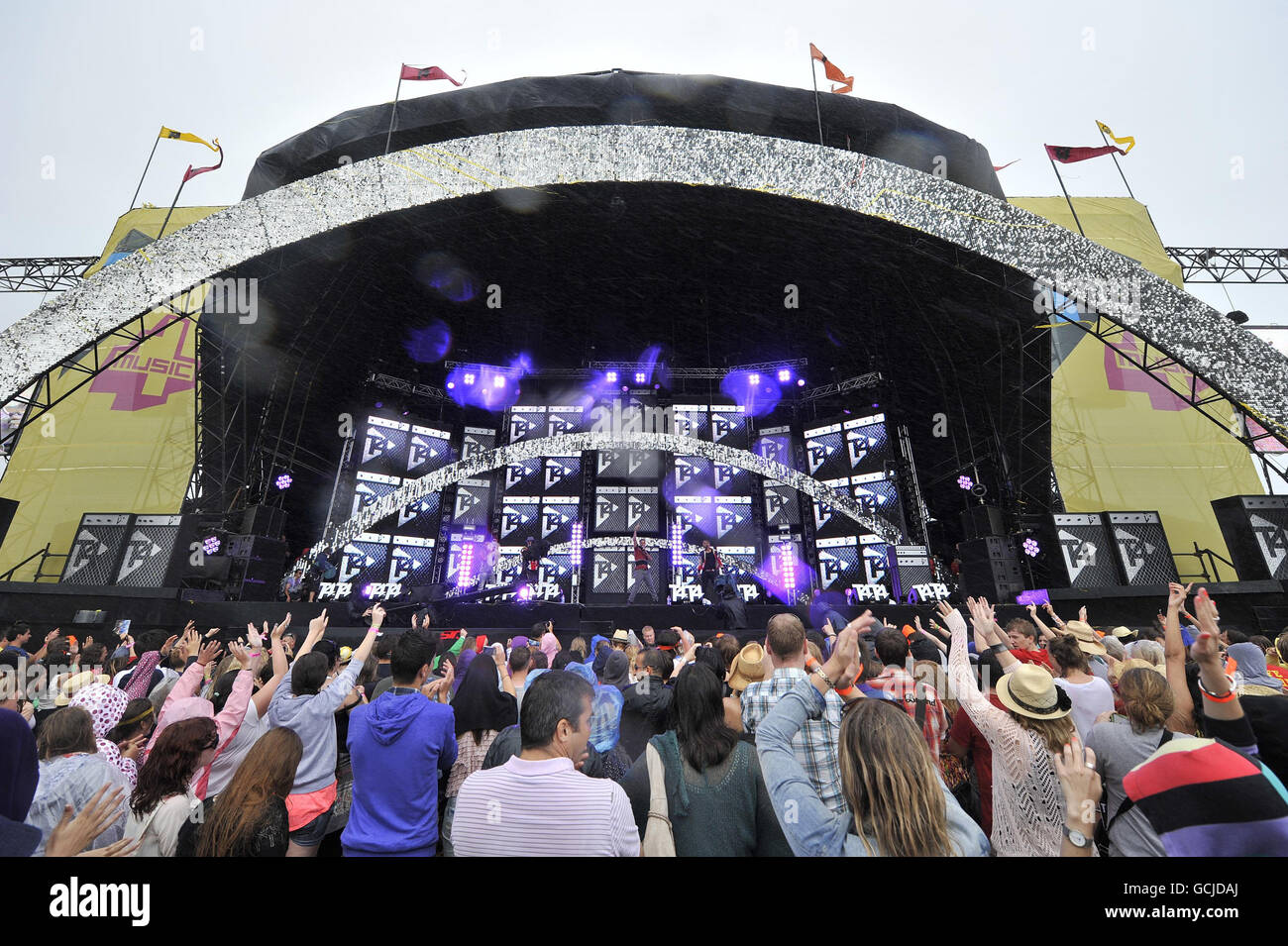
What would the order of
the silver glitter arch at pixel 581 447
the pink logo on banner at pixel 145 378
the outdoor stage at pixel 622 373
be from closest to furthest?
1. the outdoor stage at pixel 622 373
2. the silver glitter arch at pixel 581 447
3. the pink logo on banner at pixel 145 378

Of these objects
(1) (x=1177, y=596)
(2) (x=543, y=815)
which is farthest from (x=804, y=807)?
(1) (x=1177, y=596)

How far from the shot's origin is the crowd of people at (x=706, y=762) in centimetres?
177

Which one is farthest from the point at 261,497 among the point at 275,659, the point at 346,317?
the point at 275,659

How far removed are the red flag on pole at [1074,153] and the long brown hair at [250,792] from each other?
15663 mm

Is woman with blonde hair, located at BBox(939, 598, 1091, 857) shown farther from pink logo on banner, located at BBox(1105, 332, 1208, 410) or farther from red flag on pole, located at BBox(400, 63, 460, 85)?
pink logo on banner, located at BBox(1105, 332, 1208, 410)

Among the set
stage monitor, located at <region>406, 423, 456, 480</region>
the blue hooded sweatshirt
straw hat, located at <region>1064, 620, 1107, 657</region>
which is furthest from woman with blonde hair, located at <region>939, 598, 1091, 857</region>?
stage monitor, located at <region>406, 423, 456, 480</region>

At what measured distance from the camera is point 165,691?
5152 millimetres

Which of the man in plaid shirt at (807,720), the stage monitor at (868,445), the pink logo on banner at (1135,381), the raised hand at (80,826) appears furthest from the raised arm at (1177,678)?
the pink logo on banner at (1135,381)

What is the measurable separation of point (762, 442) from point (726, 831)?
59.8 feet

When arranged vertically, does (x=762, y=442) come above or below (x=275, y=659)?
above

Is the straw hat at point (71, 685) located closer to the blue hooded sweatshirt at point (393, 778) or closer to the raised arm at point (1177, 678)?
the blue hooded sweatshirt at point (393, 778)

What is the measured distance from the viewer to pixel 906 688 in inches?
137

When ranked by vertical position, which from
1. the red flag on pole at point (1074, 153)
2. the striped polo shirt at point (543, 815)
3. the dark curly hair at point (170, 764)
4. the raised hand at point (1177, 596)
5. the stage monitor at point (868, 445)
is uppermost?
the red flag on pole at point (1074, 153)
